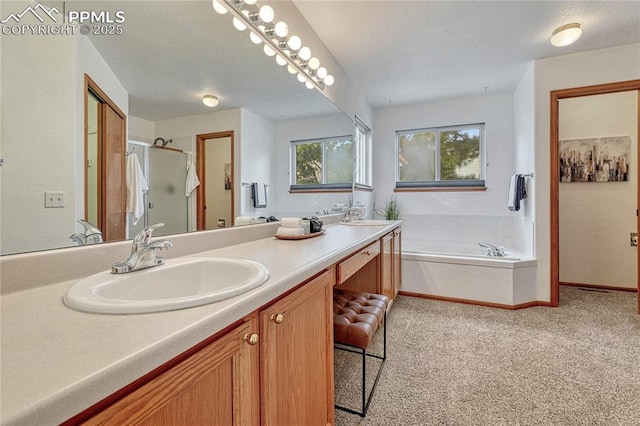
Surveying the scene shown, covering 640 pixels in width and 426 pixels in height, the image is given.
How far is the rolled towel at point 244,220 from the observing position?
150 centimetres

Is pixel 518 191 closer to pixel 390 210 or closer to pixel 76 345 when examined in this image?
pixel 390 210

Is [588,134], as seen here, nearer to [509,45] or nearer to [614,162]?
[614,162]

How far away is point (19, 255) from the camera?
0.70 meters

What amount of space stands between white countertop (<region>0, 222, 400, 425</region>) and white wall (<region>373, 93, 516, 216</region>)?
357 centimetres

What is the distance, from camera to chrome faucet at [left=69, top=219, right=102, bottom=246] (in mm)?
825

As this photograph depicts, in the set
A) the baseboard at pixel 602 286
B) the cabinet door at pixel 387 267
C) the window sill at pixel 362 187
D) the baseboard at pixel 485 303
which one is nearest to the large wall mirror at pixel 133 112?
the cabinet door at pixel 387 267

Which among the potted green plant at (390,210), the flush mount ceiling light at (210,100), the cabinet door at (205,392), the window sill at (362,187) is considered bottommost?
the cabinet door at (205,392)

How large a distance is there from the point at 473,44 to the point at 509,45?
1.06ft

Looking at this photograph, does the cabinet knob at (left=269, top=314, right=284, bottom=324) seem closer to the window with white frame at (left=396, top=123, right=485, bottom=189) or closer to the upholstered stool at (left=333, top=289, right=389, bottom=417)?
the upholstered stool at (left=333, top=289, right=389, bottom=417)

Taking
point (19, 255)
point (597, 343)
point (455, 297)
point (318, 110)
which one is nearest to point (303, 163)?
point (318, 110)

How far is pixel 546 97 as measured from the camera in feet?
8.84

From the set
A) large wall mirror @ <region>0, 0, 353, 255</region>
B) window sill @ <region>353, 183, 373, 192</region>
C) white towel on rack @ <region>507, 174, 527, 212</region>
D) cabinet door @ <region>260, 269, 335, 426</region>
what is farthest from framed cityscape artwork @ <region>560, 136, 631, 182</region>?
cabinet door @ <region>260, 269, 335, 426</region>

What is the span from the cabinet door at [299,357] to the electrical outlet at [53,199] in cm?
64

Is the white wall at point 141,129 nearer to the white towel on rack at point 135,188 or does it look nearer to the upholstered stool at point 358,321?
the white towel on rack at point 135,188
